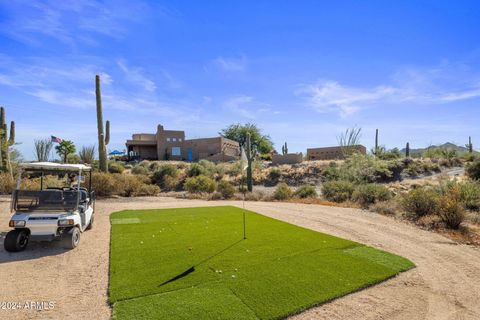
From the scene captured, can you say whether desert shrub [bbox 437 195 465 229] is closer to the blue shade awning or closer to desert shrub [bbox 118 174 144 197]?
desert shrub [bbox 118 174 144 197]

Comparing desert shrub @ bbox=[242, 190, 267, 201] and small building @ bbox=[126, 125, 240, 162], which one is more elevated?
small building @ bbox=[126, 125, 240, 162]

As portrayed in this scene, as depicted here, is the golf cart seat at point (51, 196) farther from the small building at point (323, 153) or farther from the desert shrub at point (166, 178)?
the small building at point (323, 153)

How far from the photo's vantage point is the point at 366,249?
6.28m

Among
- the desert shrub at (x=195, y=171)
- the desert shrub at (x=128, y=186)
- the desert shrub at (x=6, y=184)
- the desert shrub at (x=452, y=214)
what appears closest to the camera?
the desert shrub at (x=452, y=214)

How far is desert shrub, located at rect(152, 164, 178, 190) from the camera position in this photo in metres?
20.0

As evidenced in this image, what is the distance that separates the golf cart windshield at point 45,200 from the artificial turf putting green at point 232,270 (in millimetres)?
1336

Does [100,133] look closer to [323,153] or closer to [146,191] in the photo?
[146,191]

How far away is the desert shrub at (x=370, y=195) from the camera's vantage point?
41.6 feet

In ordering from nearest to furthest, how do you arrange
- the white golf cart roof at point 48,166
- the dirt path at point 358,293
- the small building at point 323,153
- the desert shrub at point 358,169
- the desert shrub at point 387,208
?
the dirt path at point 358,293, the white golf cart roof at point 48,166, the desert shrub at point 387,208, the desert shrub at point 358,169, the small building at point 323,153

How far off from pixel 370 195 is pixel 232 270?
32.6 ft

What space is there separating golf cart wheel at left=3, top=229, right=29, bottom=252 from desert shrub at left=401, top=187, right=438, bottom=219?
1114 centimetres

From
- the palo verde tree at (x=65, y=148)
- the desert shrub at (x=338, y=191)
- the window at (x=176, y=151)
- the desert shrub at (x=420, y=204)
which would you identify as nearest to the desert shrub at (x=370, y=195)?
the desert shrub at (x=338, y=191)

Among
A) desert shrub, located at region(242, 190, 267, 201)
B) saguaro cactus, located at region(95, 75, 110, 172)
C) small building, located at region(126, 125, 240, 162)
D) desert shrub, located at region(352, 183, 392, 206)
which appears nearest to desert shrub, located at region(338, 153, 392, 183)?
desert shrub, located at region(352, 183, 392, 206)

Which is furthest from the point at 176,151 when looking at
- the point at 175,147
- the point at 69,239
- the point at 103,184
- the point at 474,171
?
the point at 69,239
